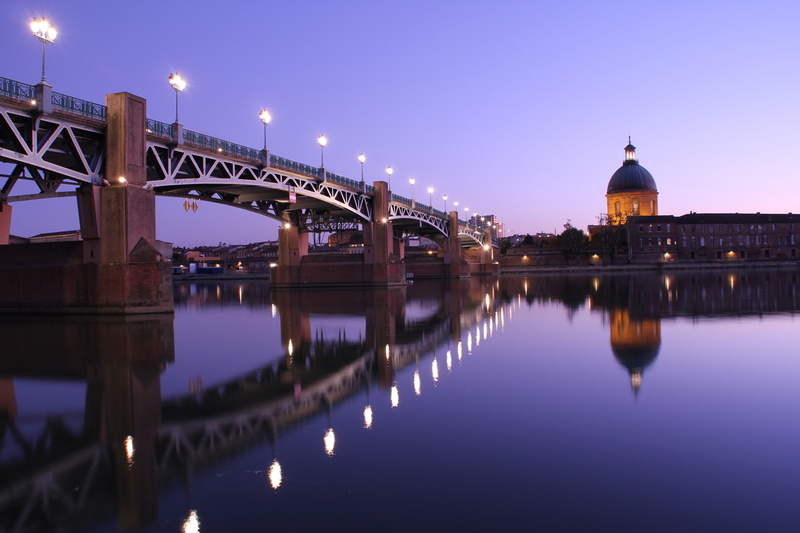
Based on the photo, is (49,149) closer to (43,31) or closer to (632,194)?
(43,31)

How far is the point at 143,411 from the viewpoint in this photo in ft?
30.8

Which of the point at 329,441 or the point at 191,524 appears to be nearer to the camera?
the point at 191,524

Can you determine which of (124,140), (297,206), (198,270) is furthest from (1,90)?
(198,270)

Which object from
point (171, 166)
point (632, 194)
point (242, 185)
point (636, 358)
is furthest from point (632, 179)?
point (636, 358)

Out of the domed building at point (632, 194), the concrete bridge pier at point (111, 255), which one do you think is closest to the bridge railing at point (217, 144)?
the concrete bridge pier at point (111, 255)

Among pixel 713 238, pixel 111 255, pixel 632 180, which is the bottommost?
pixel 111 255

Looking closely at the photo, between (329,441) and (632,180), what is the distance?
14793 centimetres

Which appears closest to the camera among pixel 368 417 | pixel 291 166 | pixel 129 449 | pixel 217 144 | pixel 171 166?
pixel 129 449

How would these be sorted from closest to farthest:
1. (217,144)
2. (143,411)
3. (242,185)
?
1. (143,411)
2. (217,144)
3. (242,185)

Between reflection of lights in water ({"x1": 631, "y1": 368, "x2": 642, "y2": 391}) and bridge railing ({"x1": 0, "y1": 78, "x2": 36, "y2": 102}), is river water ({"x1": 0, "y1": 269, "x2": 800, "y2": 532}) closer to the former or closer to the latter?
reflection of lights in water ({"x1": 631, "y1": 368, "x2": 642, "y2": 391})

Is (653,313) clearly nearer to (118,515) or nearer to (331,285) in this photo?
(118,515)

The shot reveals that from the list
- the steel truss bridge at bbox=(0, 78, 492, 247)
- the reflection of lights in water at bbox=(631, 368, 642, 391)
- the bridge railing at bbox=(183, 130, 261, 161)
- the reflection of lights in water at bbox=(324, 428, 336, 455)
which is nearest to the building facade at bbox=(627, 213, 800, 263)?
the steel truss bridge at bbox=(0, 78, 492, 247)

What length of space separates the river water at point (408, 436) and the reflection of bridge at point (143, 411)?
0.13 feet

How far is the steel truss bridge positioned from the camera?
24047mm
